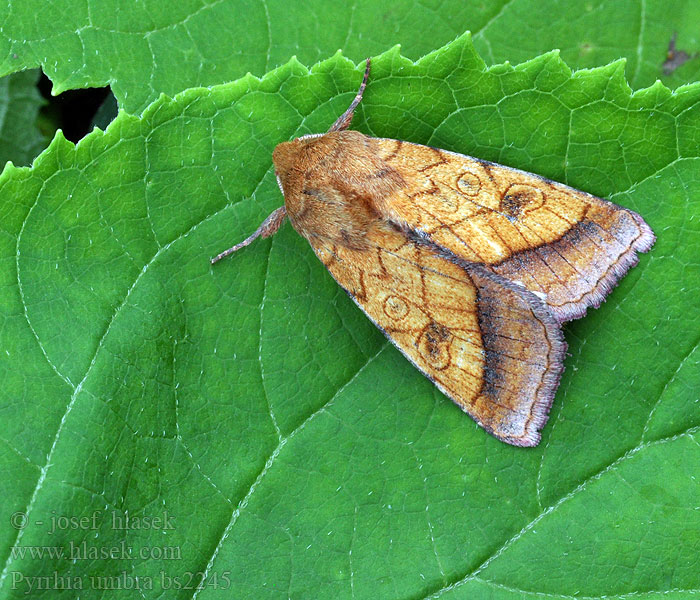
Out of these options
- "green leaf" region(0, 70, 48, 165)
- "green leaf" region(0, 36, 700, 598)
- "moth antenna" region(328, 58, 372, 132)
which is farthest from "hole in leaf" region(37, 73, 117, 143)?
"moth antenna" region(328, 58, 372, 132)

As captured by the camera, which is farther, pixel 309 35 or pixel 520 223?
pixel 309 35

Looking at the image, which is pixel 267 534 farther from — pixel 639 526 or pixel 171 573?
pixel 639 526

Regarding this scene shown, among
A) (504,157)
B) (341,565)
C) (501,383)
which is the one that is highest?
(504,157)

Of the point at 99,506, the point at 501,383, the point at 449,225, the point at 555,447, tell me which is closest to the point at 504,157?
the point at 449,225

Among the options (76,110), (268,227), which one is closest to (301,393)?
(268,227)

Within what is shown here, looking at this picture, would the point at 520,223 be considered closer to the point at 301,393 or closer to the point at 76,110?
the point at 301,393

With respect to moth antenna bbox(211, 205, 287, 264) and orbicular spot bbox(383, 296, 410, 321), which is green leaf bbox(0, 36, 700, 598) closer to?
moth antenna bbox(211, 205, 287, 264)
